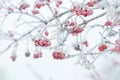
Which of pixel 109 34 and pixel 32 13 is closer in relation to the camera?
pixel 109 34

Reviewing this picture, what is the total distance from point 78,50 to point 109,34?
10.9 inches

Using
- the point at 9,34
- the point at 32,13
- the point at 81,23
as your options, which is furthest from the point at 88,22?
the point at 9,34

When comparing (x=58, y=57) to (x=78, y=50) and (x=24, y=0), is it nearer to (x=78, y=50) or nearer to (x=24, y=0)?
(x=78, y=50)

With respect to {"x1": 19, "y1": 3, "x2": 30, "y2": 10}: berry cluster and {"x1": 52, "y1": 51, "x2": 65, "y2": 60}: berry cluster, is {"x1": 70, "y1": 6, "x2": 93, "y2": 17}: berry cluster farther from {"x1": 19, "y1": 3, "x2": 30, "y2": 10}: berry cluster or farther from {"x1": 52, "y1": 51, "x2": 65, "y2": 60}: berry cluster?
{"x1": 19, "y1": 3, "x2": 30, "y2": 10}: berry cluster

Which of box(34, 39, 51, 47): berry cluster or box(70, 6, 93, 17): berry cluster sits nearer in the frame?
box(70, 6, 93, 17): berry cluster

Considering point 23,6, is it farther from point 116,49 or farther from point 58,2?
point 116,49

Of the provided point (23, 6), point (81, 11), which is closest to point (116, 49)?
point (81, 11)

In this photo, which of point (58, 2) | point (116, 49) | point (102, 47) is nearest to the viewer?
point (116, 49)

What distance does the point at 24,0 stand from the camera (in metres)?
4.32

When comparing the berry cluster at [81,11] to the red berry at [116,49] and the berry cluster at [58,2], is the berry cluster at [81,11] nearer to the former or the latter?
the red berry at [116,49]

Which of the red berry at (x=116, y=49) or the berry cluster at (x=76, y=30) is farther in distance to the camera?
the berry cluster at (x=76, y=30)

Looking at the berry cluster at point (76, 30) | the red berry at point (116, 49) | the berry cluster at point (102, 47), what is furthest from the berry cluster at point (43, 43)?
the red berry at point (116, 49)

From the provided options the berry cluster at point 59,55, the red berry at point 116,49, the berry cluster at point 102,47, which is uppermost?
the berry cluster at point 102,47

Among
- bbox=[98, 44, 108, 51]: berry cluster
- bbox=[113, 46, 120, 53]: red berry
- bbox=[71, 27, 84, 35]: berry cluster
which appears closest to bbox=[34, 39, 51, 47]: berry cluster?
bbox=[71, 27, 84, 35]: berry cluster
